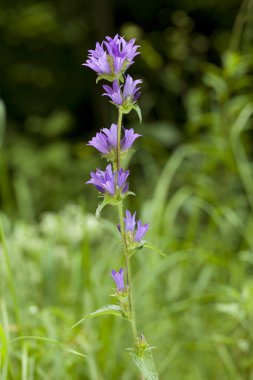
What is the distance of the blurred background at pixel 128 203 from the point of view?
1808mm

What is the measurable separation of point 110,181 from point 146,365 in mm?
284

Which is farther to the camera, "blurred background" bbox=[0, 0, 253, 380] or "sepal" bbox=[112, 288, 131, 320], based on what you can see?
"blurred background" bbox=[0, 0, 253, 380]

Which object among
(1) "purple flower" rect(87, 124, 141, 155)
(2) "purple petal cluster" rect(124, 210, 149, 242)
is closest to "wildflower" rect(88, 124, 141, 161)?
(1) "purple flower" rect(87, 124, 141, 155)

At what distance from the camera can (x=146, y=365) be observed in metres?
0.99

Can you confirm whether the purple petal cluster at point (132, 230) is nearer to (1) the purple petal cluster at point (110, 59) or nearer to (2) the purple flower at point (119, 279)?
(2) the purple flower at point (119, 279)

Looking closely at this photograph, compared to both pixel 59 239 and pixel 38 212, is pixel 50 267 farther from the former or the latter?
pixel 38 212

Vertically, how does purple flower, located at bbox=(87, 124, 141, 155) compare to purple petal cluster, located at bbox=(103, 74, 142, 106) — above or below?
below

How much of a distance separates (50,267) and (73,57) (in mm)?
3497

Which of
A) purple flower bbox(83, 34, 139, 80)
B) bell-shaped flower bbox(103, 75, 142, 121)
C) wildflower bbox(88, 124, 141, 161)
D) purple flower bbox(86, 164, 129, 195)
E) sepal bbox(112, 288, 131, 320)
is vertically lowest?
sepal bbox(112, 288, 131, 320)

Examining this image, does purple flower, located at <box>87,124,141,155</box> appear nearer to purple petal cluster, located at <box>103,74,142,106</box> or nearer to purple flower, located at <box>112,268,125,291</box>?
purple petal cluster, located at <box>103,74,142,106</box>

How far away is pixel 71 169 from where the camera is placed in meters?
4.12

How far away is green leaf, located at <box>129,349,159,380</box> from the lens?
38.3 inches

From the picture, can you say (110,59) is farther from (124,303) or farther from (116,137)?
(124,303)

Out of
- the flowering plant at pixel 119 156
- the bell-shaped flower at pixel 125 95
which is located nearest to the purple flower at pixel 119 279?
the flowering plant at pixel 119 156
